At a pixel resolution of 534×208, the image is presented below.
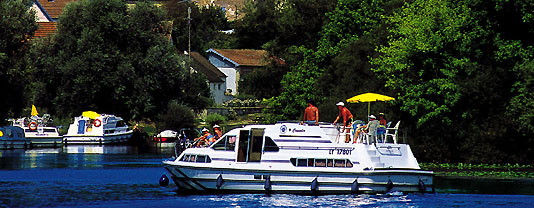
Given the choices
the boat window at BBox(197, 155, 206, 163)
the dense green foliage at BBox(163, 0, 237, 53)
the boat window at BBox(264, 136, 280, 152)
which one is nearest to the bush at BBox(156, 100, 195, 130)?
the dense green foliage at BBox(163, 0, 237, 53)

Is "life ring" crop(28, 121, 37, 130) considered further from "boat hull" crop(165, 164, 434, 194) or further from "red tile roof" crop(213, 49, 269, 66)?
"red tile roof" crop(213, 49, 269, 66)

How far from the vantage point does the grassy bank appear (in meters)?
51.4

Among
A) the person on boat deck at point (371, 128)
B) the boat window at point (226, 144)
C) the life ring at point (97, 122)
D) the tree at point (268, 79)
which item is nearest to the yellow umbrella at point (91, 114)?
the life ring at point (97, 122)

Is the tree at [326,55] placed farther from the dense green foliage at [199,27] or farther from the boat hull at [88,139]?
the dense green foliage at [199,27]

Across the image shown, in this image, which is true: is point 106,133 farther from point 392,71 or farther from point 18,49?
point 392,71

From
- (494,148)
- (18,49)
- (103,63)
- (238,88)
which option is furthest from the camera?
(238,88)

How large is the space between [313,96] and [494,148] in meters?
29.6

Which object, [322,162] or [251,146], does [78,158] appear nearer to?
[251,146]

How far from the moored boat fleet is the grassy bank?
1740 inches

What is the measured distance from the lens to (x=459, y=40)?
5934cm

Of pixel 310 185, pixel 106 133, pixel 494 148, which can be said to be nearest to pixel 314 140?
pixel 310 185

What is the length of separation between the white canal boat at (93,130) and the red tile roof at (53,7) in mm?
57940

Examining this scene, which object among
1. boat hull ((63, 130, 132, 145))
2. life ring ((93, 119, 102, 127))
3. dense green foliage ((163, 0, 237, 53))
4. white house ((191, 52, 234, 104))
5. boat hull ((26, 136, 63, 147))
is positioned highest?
dense green foliage ((163, 0, 237, 53))

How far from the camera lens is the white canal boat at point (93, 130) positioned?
9706 centimetres
